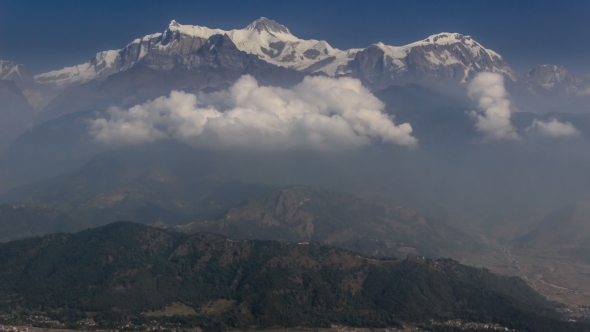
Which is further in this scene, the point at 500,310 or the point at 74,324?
the point at 500,310

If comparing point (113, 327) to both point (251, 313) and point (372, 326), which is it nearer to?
point (251, 313)

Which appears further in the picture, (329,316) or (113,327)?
(329,316)

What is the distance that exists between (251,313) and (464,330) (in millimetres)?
62783

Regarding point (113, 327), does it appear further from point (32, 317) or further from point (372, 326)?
point (372, 326)

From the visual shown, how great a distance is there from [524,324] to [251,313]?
262 feet

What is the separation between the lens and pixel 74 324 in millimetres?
186375

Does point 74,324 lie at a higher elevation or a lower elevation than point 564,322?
lower

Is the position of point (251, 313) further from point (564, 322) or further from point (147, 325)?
point (564, 322)

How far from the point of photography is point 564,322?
191625 millimetres

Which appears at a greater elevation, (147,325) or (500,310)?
(500,310)

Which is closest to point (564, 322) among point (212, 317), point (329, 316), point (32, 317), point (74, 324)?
point (329, 316)

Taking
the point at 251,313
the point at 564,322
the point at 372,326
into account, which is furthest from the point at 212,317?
the point at 564,322

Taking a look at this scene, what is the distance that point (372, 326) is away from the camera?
192 m

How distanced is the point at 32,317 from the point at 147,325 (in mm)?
33904
